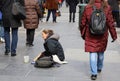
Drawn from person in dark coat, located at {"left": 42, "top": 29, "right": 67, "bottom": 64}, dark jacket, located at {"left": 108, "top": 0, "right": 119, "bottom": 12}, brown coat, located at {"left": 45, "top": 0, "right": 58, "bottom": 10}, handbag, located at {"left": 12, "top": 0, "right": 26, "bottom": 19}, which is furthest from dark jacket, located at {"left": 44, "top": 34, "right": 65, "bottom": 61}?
brown coat, located at {"left": 45, "top": 0, "right": 58, "bottom": 10}

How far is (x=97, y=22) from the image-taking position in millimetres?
8258

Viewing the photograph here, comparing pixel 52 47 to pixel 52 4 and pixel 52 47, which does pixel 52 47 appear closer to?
pixel 52 47

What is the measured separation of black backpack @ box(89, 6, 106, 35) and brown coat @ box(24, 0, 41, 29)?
4715 millimetres

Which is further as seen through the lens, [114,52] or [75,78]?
[114,52]

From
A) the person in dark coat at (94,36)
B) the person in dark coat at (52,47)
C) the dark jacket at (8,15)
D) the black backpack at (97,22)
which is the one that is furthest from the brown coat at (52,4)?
the black backpack at (97,22)

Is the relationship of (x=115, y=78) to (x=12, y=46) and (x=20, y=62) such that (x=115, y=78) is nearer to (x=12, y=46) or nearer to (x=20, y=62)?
(x=20, y=62)

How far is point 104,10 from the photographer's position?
8.48 m

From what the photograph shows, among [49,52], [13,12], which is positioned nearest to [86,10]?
[49,52]

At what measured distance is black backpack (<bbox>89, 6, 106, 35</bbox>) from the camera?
8250mm

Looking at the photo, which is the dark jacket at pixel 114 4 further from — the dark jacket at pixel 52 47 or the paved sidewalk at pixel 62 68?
the dark jacket at pixel 52 47

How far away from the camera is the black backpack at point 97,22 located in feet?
27.1

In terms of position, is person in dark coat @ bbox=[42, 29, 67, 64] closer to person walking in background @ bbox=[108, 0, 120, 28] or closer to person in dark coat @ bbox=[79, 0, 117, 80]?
person in dark coat @ bbox=[79, 0, 117, 80]

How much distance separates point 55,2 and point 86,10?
14.5 meters

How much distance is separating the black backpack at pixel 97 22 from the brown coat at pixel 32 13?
4715mm
